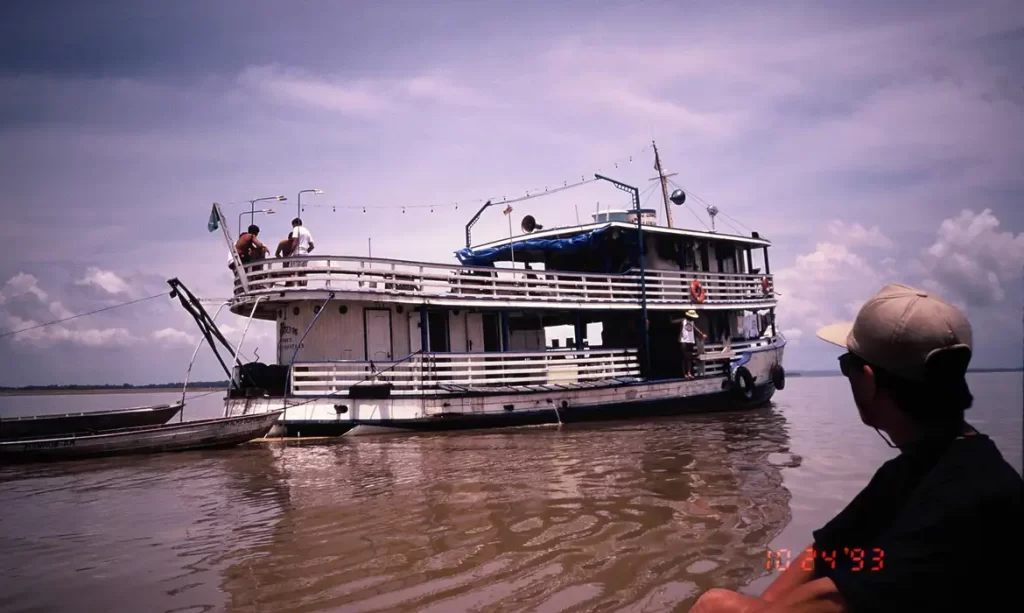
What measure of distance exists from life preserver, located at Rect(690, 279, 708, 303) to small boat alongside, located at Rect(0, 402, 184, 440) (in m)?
13.6

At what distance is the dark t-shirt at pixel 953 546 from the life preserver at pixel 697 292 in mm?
17078

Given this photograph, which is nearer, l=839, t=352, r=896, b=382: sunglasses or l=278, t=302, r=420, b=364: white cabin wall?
l=839, t=352, r=896, b=382: sunglasses

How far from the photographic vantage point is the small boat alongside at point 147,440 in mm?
11367

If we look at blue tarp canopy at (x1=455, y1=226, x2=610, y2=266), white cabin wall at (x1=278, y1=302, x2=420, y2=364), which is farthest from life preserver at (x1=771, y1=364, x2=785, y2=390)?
white cabin wall at (x1=278, y1=302, x2=420, y2=364)

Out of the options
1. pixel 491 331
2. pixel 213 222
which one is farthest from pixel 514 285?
pixel 213 222

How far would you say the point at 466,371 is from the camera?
47.1 ft

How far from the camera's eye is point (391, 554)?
4.79 m

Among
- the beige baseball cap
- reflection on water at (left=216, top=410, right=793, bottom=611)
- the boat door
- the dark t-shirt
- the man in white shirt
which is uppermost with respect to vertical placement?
the man in white shirt

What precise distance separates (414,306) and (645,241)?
299 inches

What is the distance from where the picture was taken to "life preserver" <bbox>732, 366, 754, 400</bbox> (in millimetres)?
17234

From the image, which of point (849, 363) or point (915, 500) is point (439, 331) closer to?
point (849, 363)

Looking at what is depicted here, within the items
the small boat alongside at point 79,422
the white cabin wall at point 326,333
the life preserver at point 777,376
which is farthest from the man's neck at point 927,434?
the life preserver at point 777,376

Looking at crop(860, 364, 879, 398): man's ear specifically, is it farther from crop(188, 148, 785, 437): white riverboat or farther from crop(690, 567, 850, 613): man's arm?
crop(188, 148, 785, 437): white riverboat

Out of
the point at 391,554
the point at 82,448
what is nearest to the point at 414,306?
the point at 82,448
